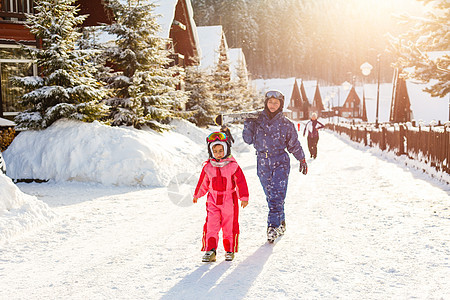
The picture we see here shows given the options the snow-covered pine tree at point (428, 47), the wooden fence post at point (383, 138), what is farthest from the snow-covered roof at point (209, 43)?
the snow-covered pine tree at point (428, 47)

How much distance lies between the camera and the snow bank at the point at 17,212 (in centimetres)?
555

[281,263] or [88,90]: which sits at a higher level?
[88,90]

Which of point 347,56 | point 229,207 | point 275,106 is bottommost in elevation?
point 229,207

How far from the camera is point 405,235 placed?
535cm

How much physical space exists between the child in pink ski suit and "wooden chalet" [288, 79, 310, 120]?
74696 mm

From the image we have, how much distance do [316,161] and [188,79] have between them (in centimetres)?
992

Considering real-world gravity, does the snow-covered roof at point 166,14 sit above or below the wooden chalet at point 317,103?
above

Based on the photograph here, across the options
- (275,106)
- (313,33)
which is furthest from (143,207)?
(313,33)

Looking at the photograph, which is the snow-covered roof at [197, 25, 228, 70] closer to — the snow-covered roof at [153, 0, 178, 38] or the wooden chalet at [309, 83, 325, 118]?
the snow-covered roof at [153, 0, 178, 38]

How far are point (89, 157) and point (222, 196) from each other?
6.00 meters

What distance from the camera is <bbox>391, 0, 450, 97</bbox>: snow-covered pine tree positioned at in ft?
36.2

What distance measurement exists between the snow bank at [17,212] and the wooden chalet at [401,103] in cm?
→ 3745

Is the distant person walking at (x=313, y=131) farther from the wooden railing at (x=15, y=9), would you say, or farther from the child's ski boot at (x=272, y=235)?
the wooden railing at (x=15, y=9)

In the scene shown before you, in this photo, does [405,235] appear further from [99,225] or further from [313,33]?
[313,33]
